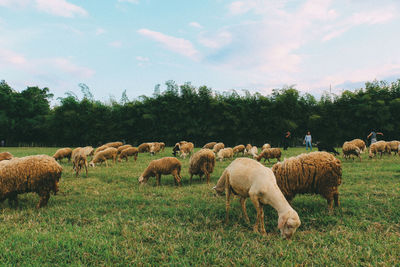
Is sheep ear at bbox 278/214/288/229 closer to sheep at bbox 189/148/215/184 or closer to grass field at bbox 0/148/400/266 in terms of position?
grass field at bbox 0/148/400/266

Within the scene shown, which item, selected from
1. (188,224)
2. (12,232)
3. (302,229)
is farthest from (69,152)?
(302,229)

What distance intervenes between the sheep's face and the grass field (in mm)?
112

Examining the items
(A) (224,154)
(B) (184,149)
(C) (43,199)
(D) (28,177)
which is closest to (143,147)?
(B) (184,149)

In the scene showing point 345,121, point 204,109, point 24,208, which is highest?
point 204,109

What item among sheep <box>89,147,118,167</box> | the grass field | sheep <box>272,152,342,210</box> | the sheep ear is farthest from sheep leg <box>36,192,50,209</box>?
sheep <box>89,147,118,167</box>

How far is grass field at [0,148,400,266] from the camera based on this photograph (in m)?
3.07

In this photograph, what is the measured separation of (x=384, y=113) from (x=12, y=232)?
34.4 metres

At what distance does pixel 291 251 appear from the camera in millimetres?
3146

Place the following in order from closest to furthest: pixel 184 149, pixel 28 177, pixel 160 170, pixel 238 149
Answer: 1. pixel 28 177
2. pixel 160 170
3. pixel 238 149
4. pixel 184 149

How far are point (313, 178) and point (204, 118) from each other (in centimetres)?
Result: 2980

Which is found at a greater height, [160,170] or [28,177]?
[28,177]

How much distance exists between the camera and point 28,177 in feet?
17.6

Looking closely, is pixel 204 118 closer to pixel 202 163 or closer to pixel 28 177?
pixel 202 163

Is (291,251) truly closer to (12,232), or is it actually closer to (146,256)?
(146,256)
